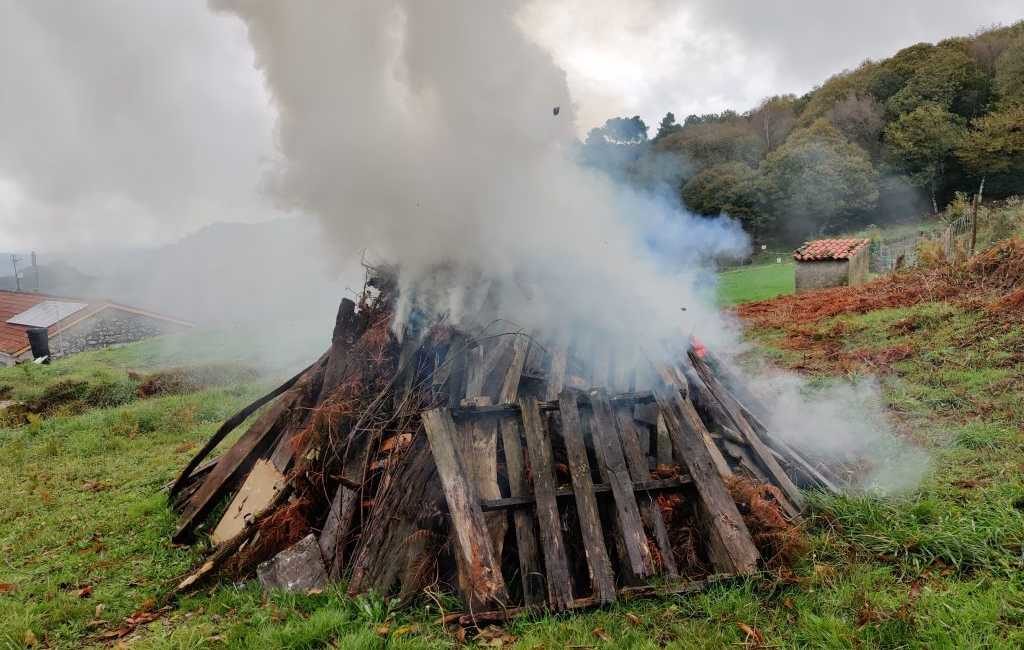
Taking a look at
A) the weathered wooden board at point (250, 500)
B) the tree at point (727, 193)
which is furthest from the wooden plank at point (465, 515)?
the tree at point (727, 193)

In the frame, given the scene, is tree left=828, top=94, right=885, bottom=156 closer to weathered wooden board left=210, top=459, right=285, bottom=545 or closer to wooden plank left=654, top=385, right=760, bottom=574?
wooden plank left=654, top=385, right=760, bottom=574

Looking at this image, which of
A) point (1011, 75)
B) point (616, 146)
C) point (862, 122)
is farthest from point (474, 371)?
point (1011, 75)

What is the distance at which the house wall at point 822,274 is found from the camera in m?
17.5

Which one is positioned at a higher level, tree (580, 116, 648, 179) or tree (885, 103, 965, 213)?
tree (885, 103, 965, 213)

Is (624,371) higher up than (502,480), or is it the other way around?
(624,371)

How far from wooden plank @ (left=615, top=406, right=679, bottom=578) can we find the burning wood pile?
1 cm

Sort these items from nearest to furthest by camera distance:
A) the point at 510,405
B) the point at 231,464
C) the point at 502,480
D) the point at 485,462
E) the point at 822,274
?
the point at 485,462 < the point at 502,480 < the point at 510,405 < the point at 231,464 < the point at 822,274

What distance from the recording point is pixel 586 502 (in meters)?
3.62

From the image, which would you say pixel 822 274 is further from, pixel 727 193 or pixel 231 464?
pixel 231 464

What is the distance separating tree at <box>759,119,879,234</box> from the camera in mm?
31984

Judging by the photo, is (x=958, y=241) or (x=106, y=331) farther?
(x=106, y=331)

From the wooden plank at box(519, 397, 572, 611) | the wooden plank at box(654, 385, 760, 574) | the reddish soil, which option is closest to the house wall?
the reddish soil

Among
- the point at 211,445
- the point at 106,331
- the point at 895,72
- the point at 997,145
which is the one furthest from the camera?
the point at 895,72

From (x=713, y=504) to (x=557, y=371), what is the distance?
63.4 inches
